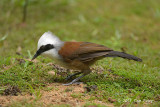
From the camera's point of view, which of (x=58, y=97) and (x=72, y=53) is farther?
(x=72, y=53)

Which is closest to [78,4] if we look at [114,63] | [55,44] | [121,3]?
[121,3]

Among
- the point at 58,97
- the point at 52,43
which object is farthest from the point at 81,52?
the point at 58,97

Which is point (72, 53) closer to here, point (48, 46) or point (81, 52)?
point (81, 52)

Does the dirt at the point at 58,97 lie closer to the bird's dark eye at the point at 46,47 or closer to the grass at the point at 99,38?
the grass at the point at 99,38

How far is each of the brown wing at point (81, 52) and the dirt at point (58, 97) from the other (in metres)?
0.55

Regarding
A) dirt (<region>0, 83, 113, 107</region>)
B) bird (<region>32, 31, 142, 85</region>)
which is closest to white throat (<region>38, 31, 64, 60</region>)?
bird (<region>32, 31, 142, 85</region>)

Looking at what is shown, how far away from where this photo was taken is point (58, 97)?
3.64m

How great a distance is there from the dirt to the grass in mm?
165

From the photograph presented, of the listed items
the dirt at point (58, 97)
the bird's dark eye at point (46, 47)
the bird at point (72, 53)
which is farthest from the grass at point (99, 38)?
the bird's dark eye at point (46, 47)

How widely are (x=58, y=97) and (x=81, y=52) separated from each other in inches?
39.8

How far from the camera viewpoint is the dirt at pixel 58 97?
3463 millimetres

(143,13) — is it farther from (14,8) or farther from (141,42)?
(14,8)

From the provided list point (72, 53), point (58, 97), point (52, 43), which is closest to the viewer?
point (58, 97)

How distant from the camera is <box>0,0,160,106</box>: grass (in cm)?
412
